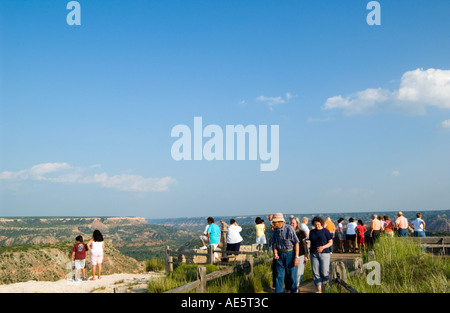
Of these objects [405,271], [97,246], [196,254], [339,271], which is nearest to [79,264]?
[97,246]

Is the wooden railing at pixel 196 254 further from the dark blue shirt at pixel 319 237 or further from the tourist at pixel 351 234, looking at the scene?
the dark blue shirt at pixel 319 237

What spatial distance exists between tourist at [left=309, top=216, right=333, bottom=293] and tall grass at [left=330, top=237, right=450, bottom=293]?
21.9 inches

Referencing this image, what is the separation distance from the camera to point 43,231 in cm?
12862

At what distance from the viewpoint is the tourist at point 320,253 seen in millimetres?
8988

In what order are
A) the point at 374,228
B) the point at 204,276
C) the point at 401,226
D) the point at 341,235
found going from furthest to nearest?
the point at 341,235 < the point at 374,228 < the point at 401,226 < the point at 204,276

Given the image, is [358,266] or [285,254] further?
[358,266]

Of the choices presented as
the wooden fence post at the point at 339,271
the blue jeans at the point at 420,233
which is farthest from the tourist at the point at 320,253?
the blue jeans at the point at 420,233

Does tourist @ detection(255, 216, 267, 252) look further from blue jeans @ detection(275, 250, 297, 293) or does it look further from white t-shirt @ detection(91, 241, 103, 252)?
blue jeans @ detection(275, 250, 297, 293)

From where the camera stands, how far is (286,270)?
8.52 m

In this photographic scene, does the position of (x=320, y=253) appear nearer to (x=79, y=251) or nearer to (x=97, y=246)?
(x=97, y=246)

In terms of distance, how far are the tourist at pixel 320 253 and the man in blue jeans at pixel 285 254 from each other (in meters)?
0.79

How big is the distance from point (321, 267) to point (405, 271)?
2.22 meters

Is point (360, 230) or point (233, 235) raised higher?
point (233, 235)
